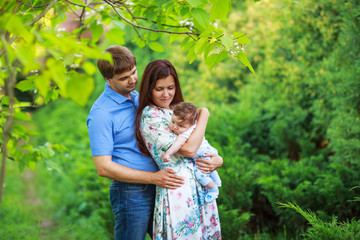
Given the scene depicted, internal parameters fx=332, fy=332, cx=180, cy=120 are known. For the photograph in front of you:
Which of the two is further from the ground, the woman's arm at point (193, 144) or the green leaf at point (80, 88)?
the green leaf at point (80, 88)

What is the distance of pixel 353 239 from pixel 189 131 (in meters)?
1.26

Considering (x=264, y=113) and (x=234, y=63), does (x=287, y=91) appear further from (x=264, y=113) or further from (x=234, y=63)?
(x=234, y=63)

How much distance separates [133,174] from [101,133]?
35cm

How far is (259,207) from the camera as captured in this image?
4270mm

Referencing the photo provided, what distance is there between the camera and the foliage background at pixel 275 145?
354cm

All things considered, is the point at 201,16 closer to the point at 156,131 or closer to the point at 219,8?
the point at 219,8

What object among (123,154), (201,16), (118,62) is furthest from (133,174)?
(201,16)

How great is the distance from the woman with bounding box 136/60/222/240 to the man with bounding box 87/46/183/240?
0.25 feet

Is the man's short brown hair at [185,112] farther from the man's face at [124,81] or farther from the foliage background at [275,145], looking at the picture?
the foliage background at [275,145]

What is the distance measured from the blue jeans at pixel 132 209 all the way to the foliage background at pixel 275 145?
99 cm

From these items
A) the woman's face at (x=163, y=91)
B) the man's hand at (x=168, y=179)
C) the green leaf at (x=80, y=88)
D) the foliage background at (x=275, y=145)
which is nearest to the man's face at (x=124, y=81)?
the woman's face at (x=163, y=91)

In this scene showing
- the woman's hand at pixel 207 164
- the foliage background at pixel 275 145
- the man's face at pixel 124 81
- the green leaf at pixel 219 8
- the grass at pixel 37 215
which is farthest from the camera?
the grass at pixel 37 215

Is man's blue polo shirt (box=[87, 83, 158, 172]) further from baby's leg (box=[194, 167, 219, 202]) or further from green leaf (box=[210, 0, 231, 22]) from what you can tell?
green leaf (box=[210, 0, 231, 22])

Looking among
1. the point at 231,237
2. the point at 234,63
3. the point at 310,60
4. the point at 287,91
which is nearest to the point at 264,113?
the point at 287,91
